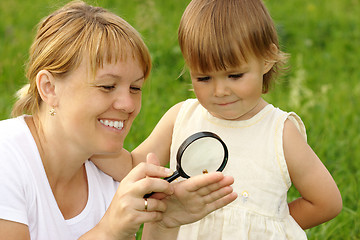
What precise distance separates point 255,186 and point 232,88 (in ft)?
1.66

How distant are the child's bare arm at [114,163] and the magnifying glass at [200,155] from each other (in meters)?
0.66

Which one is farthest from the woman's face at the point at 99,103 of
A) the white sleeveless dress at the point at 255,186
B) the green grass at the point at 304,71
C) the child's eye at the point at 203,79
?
the green grass at the point at 304,71

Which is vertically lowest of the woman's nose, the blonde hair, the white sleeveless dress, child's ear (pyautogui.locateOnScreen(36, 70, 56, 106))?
the white sleeveless dress

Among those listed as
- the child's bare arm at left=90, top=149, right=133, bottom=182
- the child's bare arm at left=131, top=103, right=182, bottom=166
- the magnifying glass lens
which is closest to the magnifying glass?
the magnifying glass lens

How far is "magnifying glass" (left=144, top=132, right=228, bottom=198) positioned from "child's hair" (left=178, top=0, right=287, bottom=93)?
1.27ft

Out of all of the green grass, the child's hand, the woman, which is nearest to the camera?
the child's hand

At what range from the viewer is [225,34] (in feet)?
8.07

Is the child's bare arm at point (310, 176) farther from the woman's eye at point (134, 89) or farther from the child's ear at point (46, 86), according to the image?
the child's ear at point (46, 86)

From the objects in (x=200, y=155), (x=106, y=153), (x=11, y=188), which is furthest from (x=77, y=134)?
(x=200, y=155)

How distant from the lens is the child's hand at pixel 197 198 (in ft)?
7.07

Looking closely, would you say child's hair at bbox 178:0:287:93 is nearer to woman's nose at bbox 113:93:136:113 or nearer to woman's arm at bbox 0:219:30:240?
woman's nose at bbox 113:93:136:113

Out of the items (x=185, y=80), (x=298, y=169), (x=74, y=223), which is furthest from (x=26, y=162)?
(x=185, y=80)

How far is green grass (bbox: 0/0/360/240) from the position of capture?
4418 millimetres

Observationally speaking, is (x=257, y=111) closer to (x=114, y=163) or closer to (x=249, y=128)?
(x=249, y=128)
